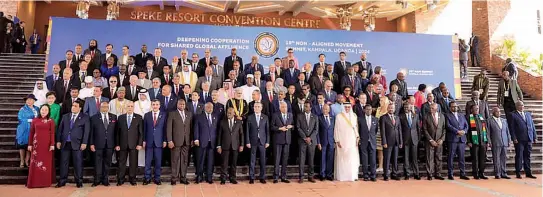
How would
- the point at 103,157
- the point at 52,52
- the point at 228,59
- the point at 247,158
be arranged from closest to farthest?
the point at 103,157 < the point at 247,158 < the point at 228,59 < the point at 52,52

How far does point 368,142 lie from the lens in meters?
6.25

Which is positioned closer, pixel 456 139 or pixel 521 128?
pixel 456 139

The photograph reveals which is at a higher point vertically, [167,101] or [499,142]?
[167,101]

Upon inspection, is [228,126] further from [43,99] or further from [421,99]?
[421,99]

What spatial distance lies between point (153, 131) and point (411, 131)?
4.07 m

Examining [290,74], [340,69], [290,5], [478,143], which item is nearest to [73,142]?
[290,74]

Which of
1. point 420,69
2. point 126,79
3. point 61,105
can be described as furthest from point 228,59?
point 420,69

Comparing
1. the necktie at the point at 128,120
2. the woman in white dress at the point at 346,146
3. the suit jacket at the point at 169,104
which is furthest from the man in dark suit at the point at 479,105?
the necktie at the point at 128,120

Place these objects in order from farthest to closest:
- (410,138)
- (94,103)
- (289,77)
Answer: (289,77) < (410,138) < (94,103)

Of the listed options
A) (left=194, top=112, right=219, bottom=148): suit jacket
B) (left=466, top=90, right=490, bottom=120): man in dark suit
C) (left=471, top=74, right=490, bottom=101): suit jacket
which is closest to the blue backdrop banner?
(left=471, top=74, right=490, bottom=101): suit jacket

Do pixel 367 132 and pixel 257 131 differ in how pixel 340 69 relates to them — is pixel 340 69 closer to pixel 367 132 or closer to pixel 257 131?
pixel 367 132

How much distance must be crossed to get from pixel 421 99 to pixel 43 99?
6.64m

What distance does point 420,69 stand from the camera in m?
10.0

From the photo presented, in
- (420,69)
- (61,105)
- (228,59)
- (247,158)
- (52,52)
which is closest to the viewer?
(61,105)
